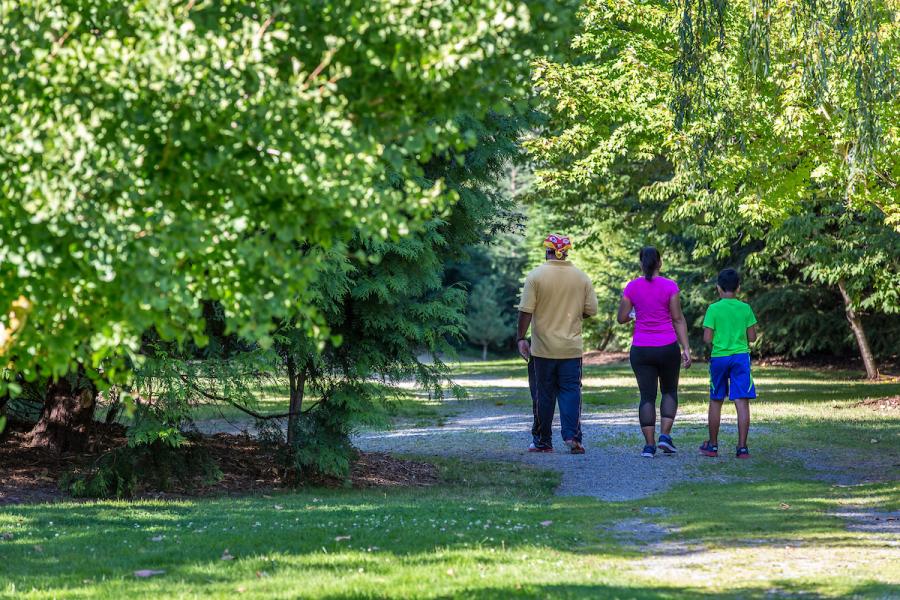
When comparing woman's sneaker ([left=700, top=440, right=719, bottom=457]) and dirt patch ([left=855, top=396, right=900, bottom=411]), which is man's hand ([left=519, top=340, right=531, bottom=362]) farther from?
dirt patch ([left=855, top=396, right=900, bottom=411])

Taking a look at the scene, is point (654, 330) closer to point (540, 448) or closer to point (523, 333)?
point (523, 333)

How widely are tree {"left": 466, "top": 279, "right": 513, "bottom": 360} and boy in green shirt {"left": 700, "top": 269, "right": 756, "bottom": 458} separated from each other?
148 feet

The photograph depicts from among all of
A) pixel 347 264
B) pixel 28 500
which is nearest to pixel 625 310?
pixel 347 264

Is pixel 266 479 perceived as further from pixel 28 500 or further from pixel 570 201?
pixel 570 201

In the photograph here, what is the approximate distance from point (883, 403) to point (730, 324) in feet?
31.7

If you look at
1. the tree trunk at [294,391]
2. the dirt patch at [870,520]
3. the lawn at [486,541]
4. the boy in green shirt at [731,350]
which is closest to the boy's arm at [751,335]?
the boy in green shirt at [731,350]

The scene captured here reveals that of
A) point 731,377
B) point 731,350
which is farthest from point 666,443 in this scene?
point 731,350

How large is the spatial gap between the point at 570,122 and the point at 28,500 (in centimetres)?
1590

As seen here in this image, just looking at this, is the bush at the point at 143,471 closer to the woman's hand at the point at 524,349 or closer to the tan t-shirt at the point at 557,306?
the woman's hand at the point at 524,349

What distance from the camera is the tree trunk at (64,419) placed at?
1168cm

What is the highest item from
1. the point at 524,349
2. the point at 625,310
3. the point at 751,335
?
the point at 625,310

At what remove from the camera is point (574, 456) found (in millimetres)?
12430

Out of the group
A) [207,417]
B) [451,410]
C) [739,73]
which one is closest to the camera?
[739,73]

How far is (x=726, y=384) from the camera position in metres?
11.9
